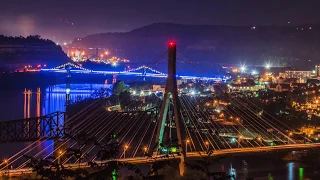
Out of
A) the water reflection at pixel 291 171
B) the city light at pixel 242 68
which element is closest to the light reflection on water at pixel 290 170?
the water reflection at pixel 291 171

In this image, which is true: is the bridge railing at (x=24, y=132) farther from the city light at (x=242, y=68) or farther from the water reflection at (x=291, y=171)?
the city light at (x=242, y=68)

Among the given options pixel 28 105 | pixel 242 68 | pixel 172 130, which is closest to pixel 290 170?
pixel 172 130

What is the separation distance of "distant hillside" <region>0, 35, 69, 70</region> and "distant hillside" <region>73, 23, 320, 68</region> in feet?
16.8

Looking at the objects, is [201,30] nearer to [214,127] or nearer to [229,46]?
[229,46]

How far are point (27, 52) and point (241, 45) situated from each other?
12349 millimetres

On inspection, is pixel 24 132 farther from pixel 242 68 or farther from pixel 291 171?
pixel 242 68

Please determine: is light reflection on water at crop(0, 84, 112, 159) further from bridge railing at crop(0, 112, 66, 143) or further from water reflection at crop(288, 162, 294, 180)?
water reflection at crop(288, 162, 294, 180)

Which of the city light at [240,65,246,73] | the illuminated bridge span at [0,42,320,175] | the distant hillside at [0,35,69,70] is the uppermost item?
the distant hillside at [0,35,69,70]

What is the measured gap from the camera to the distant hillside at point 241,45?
84.5 feet

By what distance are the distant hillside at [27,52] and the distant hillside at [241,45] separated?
5.13 meters

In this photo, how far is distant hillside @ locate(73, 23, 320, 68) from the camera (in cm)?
2575

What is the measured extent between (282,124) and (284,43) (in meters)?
18.6

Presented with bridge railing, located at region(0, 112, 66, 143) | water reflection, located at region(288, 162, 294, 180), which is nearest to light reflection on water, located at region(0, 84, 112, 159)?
bridge railing, located at region(0, 112, 66, 143)

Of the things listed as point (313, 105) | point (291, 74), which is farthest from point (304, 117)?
point (291, 74)
